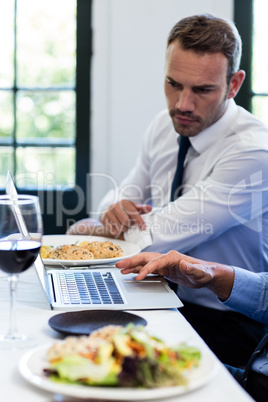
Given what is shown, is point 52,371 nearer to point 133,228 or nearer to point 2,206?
point 2,206

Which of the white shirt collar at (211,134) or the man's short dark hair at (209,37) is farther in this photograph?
the white shirt collar at (211,134)

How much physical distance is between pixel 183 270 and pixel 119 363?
68 cm

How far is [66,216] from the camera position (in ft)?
10.6

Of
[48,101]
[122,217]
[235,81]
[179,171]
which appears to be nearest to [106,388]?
[122,217]

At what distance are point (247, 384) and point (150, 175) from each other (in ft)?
4.16

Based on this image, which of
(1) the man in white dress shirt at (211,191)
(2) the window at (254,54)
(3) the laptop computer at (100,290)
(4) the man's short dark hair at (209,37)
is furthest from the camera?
(2) the window at (254,54)

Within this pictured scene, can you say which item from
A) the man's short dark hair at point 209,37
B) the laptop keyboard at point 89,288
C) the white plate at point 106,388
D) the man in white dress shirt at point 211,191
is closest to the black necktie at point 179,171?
the man in white dress shirt at point 211,191

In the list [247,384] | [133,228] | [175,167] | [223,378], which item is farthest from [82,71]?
[223,378]

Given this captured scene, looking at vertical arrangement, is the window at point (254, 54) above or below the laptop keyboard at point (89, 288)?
above

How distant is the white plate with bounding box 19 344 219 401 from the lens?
666mm

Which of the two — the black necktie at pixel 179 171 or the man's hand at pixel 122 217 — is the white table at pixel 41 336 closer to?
the man's hand at pixel 122 217

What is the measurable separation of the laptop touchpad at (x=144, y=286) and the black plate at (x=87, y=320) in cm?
25

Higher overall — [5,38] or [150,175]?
[5,38]

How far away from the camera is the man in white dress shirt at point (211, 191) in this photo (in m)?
1.95
